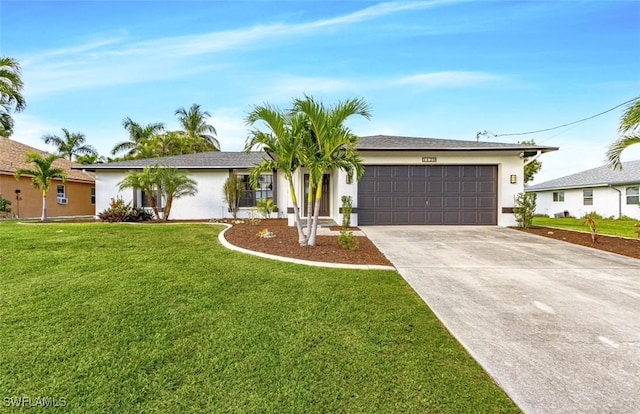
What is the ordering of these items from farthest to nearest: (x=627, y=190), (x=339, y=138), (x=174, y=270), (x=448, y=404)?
(x=627, y=190) → (x=339, y=138) → (x=174, y=270) → (x=448, y=404)

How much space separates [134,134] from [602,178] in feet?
128

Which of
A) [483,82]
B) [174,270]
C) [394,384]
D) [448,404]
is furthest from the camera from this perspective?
[483,82]

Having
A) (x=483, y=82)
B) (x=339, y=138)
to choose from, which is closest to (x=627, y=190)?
(x=483, y=82)

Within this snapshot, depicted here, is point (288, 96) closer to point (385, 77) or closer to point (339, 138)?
point (339, 138)

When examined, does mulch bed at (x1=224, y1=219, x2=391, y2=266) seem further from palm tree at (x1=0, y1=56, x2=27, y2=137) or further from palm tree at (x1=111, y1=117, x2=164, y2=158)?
palm tree at (x1=111, y1=117, x2=164, y2=158)

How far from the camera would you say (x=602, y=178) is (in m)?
23.3

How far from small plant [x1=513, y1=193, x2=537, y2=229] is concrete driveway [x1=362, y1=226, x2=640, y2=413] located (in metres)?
3.90

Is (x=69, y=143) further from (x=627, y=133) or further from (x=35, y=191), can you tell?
(x=627, y=133)

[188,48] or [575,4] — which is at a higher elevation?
[575,4]

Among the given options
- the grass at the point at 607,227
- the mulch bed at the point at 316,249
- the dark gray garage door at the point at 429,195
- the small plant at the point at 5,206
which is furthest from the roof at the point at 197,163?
the grass at the point at 607,227

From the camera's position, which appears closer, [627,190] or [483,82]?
[483,82]

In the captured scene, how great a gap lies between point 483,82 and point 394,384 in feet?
55.7

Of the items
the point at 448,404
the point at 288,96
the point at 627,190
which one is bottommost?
the point at 448,404

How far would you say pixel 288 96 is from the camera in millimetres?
7379
